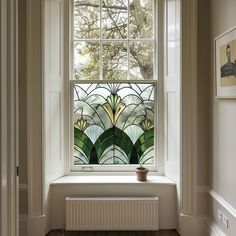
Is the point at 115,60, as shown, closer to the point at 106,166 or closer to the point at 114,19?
the point at 114,19

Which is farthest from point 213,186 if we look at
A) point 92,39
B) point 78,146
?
point 92,39

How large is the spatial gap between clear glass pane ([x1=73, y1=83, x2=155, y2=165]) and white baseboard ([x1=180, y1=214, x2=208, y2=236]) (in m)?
0.78

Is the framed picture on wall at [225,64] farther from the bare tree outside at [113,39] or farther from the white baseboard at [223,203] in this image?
the bare tree outside at [113,39]

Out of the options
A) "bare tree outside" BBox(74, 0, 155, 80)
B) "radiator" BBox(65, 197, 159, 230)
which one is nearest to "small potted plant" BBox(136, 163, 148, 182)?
"radiator" BBox(65, 197, 159, 230)

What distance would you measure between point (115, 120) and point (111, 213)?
0.99 metres

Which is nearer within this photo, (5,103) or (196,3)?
(5,103)

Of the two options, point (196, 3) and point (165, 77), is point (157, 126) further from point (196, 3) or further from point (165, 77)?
point (196, 3)

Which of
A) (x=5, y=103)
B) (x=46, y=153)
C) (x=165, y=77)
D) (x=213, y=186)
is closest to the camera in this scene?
(x=5, y=103)

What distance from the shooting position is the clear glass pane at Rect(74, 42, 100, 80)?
12.8 ft

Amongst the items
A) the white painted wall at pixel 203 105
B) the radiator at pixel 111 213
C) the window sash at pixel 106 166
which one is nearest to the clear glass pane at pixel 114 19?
the window sash at pixel 106 166

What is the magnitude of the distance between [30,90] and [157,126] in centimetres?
139

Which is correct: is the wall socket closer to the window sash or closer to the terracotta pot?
the terracotta pot

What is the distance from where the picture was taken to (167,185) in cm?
354

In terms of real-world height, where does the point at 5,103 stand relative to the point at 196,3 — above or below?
below
